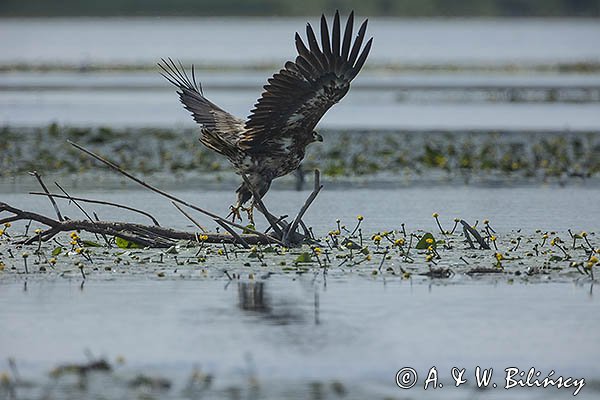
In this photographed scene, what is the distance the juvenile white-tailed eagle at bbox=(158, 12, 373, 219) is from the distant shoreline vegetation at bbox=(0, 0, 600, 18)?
115 metres

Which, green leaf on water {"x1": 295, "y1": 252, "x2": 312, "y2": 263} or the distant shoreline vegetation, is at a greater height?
the distant shoreline vegetation

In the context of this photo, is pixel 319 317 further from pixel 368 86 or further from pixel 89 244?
pixel 368 86

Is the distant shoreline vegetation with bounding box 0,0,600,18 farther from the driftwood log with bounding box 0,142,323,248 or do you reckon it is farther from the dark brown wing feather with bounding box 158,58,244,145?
the driftwood log with bounding box 0,142,323,248

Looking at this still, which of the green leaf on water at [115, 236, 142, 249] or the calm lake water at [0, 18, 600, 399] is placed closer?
the calm lake water at [0, 18, 600, 399]

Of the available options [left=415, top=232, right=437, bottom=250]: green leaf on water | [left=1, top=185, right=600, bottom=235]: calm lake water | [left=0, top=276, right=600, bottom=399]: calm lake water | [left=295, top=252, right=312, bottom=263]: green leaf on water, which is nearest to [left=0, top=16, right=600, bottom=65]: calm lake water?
[left=1, top=185, right=600, bottom=235]: calm lake water

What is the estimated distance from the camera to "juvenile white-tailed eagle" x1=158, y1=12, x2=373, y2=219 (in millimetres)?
10578

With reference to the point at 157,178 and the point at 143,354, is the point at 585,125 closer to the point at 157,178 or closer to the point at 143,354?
the point at 157,178

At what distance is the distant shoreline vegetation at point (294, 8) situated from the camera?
13350 centimetres

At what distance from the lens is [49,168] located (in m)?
17.9

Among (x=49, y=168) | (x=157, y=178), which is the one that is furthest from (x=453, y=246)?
(x=49, y=168)

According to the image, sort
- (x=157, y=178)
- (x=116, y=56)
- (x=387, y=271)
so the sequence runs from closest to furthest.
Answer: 1. (x=387, y=271)
2. (x=157, y=178)
3. (x=116, y=56)

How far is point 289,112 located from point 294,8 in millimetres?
126584

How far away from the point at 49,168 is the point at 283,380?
11.5 meters

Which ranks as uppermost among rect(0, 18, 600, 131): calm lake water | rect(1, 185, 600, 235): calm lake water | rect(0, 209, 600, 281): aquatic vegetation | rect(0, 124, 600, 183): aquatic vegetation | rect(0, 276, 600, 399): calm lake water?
rect(0, 18, 600, 131): calm lake water
